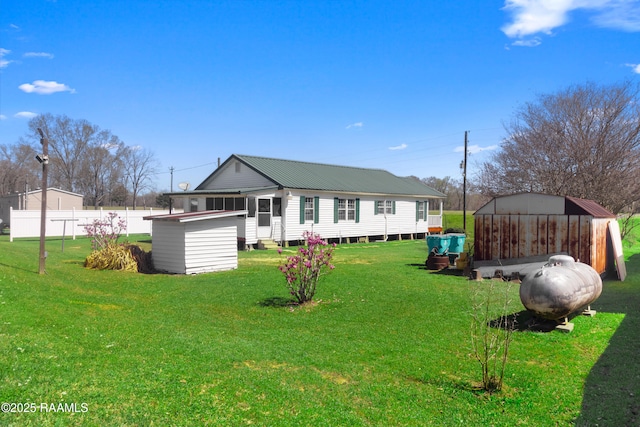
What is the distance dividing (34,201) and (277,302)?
31123mm

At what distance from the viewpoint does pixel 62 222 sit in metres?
24.6

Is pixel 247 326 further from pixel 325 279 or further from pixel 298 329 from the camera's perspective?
pixel 325 279

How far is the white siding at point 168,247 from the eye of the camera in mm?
13062

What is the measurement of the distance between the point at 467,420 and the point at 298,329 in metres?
3.56

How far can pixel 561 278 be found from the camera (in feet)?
24.5

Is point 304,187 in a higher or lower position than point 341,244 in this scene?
higher

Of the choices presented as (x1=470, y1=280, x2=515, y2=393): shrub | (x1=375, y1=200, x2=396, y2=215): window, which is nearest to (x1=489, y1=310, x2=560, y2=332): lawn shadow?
(x1=470, y1=280, x2=515, y2=393): shrub

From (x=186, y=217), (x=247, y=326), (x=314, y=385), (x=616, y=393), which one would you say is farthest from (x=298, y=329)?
(x=186, y=217)

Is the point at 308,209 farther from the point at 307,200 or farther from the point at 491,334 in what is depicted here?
the point at 491,334

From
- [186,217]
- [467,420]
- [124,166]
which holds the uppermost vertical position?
[124,166]

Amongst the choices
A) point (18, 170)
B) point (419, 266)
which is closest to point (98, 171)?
point (18, 170)

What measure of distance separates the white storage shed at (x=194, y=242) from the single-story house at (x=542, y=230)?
306 inches

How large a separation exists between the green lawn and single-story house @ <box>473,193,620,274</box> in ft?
8.22

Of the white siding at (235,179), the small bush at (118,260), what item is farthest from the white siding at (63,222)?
the small bush at (118,260)
